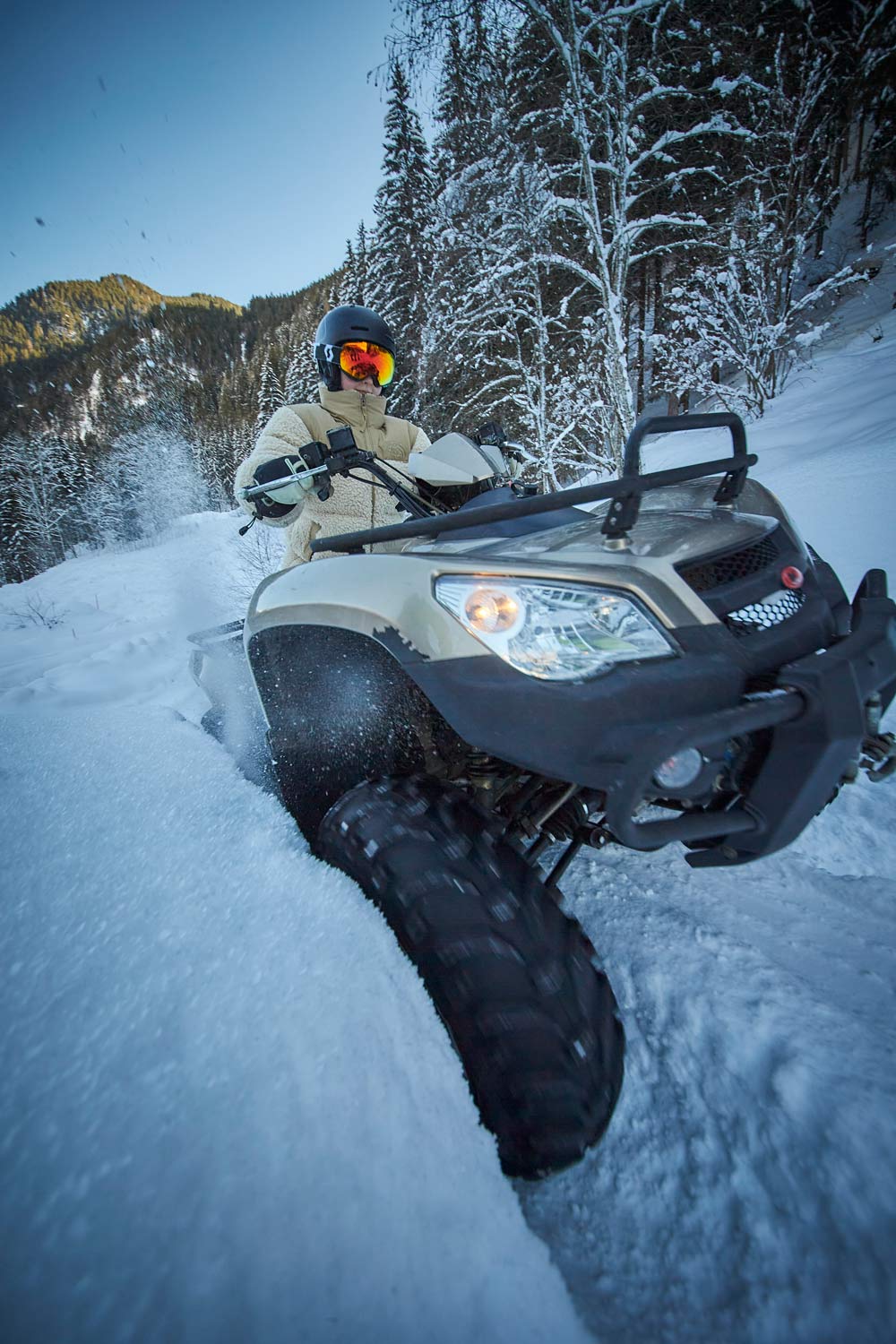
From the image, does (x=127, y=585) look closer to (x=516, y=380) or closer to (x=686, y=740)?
(x=516, y=380)

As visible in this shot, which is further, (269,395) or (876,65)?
(269,395)

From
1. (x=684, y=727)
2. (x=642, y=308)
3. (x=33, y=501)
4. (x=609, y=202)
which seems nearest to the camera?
(x=684, y=727)

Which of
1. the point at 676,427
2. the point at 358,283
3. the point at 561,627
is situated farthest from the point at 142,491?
the point at 561,627

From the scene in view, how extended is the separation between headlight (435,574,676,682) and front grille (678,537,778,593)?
0.70ft

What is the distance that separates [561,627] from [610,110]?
921 centimetres

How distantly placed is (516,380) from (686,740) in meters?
14.2

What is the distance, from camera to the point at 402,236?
53.2ft

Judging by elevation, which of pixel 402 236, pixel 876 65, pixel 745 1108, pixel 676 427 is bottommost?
pixel 745 1108

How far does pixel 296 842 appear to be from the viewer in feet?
4.88

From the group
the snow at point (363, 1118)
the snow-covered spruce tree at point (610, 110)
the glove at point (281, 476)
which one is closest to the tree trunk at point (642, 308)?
the snow-covered spruce tree at point (610, 110)

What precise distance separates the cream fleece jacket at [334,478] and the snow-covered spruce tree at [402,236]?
46.3ft

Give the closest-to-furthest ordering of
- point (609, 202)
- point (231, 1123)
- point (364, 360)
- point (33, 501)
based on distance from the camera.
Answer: point (231, 1123), point (364, 360), point (609, 202), point (33, 501)

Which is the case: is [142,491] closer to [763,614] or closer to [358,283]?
[358,283]

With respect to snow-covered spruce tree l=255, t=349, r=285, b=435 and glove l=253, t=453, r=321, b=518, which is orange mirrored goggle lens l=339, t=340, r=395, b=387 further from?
snow-covered spruce tree l=255, t=349, r=285, b=435
